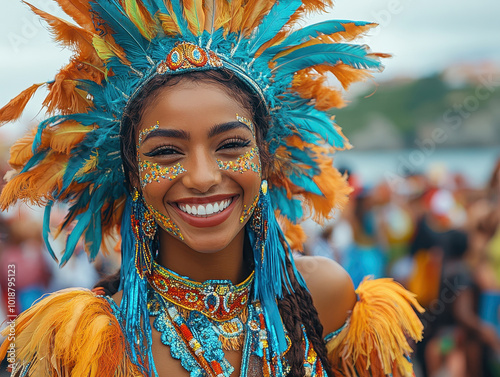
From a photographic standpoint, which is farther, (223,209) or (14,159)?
(14,159)

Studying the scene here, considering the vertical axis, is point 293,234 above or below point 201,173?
below

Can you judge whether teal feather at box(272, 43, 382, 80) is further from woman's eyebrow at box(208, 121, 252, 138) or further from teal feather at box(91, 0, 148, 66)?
teal feather at box(91, 0, 148, 66)

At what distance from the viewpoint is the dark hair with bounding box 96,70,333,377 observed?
2135 mm

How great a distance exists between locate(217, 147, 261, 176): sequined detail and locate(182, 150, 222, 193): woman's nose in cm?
3

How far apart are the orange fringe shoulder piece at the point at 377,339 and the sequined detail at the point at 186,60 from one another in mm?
1222

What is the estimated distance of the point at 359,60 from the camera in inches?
93.6

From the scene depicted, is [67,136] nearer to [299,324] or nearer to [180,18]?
[180,18]

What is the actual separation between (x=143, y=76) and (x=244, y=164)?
0.52 meters

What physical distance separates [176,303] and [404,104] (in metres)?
12.0

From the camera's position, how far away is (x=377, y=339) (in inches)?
94.7

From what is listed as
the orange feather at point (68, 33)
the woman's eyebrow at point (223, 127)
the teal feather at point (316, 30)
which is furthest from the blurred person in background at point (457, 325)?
the orange feather at point (68, 33)

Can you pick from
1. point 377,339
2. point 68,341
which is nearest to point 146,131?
point 68,341

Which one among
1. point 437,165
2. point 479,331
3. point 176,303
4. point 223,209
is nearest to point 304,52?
point 223,209

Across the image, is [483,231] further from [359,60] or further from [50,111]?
[50,111]
